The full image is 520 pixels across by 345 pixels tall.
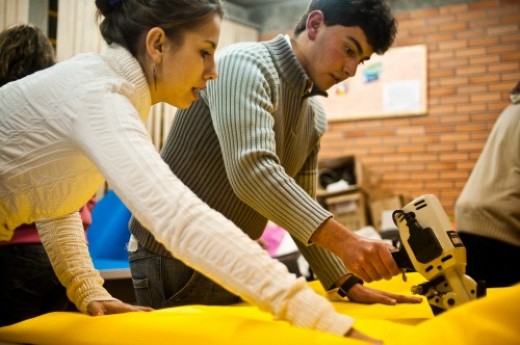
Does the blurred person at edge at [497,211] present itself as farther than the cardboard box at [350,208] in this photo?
No

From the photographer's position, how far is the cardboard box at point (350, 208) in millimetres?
5145

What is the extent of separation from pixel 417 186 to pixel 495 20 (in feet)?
5.81

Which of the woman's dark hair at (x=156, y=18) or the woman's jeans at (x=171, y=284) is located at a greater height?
the woman's dark hair at (x=156, y=18)

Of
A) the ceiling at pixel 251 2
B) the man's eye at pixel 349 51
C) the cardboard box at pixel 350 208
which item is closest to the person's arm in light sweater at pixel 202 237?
the man's eye at pixel 349 51

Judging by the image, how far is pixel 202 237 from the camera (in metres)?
0.83

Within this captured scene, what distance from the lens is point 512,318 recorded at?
0.89 meters

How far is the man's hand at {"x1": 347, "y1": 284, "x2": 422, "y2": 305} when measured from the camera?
4.90 feet

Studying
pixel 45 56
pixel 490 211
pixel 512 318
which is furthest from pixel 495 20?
pixel 512 318

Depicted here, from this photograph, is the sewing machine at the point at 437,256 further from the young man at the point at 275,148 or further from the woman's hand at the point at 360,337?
the woman's hand at the point at 360,337

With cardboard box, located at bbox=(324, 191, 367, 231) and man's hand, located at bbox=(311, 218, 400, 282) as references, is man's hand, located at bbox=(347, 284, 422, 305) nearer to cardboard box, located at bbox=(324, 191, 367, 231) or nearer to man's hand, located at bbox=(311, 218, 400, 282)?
man's hand, located at bbox=(311, 218, 400, 282)

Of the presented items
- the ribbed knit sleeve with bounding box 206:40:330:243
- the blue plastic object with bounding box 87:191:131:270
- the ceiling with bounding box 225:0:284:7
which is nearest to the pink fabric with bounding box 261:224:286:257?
the blue plastic object with bounding box 87:191:131:270

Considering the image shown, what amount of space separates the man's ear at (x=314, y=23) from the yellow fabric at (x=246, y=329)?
0.84 meters

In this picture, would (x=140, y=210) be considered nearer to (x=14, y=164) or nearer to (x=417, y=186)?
(x=14, y=164)

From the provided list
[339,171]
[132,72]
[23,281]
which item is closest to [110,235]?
[23,281]
